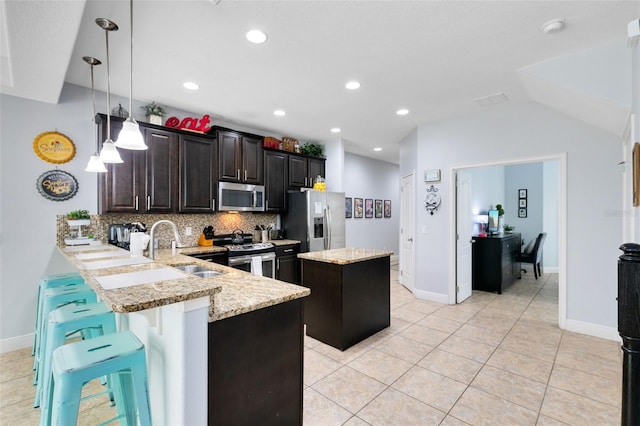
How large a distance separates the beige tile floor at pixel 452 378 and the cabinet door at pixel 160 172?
1906mm

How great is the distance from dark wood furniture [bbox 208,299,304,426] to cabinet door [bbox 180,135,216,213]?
2.85 meters

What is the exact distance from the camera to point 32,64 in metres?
2.34

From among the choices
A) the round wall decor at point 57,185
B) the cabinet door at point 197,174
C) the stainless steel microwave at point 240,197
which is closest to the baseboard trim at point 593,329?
the stainless steel microwave at point 240,197

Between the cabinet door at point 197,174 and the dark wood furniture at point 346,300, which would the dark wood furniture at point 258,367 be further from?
the cabinet door at point 197,174

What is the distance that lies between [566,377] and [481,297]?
242cm

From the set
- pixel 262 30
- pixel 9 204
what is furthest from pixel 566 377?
pixel 9 204

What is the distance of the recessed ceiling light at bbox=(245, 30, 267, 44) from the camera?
228 cm

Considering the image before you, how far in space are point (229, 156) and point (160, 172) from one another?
0.97 meters

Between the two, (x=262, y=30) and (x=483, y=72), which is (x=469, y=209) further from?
(x=262, y=30)

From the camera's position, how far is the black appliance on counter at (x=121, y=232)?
3315 mm

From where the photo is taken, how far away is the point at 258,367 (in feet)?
4.77

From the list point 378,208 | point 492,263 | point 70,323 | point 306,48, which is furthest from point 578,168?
point 70,323

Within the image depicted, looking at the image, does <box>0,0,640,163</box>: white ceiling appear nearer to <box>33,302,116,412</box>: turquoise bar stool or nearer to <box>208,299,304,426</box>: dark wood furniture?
<box>33,302,116,412</box>: turquoise bar stool

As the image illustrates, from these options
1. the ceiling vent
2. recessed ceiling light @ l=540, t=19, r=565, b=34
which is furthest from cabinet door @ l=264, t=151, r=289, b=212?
recessed ceiling light @ l=540, t=19, r=565, b=34
